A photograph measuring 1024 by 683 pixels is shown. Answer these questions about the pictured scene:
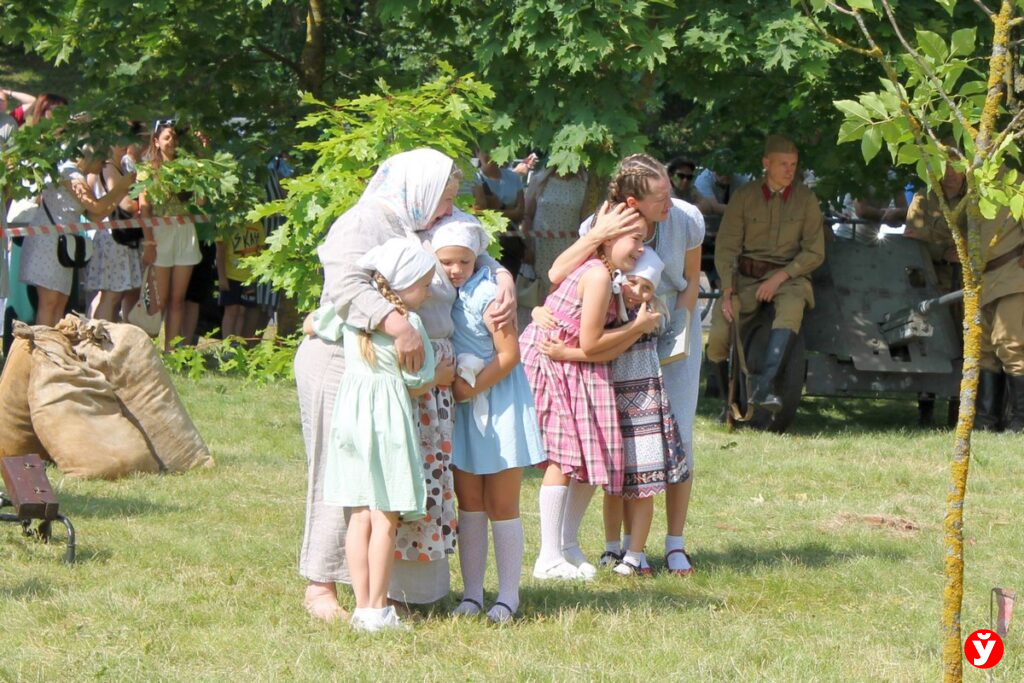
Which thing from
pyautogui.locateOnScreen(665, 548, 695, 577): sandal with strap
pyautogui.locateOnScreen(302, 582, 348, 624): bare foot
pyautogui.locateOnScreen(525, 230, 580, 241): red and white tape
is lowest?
pyautogui.locateOnScreen(302, 582, 348, 624): bare foot

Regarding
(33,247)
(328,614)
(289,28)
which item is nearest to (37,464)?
(328,614)

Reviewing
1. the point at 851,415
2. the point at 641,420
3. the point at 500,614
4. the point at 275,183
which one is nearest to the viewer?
the point at 500,614

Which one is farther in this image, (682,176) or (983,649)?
(682,176)

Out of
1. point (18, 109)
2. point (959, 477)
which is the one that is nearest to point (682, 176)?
point (18, 109)

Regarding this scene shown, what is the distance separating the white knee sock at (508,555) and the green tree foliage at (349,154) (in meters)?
2.43

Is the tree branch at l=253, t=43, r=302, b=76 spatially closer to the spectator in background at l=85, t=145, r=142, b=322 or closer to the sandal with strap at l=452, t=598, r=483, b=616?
the spectator in background at l=85, t=145, r=142, b=322

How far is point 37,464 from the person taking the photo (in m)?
6.60

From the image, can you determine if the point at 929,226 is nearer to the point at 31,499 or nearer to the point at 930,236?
the point at 930,236

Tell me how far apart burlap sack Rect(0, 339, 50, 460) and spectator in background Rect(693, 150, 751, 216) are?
632 cm

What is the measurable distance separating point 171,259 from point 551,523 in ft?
24.6

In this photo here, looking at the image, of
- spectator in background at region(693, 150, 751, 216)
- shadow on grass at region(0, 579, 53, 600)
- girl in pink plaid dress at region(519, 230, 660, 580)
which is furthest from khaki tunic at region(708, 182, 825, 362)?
shadow on grass at region(0, 579, 53, 600)

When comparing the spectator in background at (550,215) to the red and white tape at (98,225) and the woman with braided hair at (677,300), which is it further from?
the woman with braided hair at (677,300)

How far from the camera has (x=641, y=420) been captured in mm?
6324

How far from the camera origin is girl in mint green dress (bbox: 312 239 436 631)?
5.03 metres
